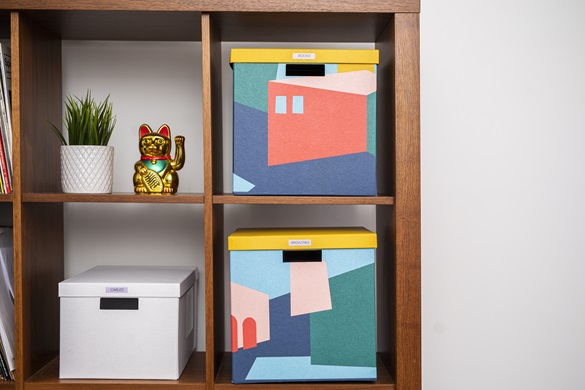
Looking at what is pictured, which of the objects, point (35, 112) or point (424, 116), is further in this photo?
point (424, 116)

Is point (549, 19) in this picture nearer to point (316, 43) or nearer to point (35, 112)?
point (316, 43)

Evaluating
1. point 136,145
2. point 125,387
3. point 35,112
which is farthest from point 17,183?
point 125,387

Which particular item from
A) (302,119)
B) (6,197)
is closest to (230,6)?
(302,119)

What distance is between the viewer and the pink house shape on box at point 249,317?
45.9 inches

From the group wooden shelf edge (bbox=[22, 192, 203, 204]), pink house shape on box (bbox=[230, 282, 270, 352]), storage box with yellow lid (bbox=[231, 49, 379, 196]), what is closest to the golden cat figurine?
wooden shelf edge (bbox=[22, 192, 203, 204])

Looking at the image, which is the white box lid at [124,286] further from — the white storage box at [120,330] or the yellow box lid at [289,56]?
the yellow box lid at [289,56]

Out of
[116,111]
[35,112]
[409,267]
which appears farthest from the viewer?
[116,111]

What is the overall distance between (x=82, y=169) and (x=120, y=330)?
1.31 ft

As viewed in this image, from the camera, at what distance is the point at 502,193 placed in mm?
1569

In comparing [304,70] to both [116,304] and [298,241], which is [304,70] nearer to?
[298,241]

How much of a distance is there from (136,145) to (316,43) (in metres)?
0.62

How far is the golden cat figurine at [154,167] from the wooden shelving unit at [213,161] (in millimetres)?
120

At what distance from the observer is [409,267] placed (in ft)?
3.82

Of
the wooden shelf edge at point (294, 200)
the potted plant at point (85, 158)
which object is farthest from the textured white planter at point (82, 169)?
the wooden shelf edge at point (294, 200)
